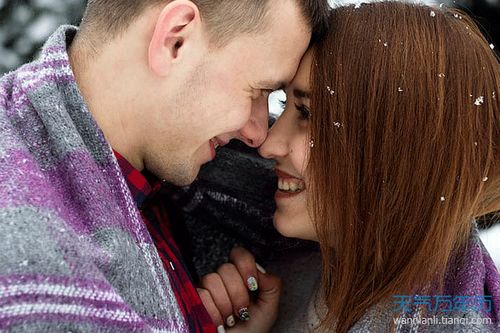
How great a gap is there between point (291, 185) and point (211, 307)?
0.37m

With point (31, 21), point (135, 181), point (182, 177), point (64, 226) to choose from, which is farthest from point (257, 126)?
point (31, 21)

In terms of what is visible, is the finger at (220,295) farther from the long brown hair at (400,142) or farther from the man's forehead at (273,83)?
the man's forehead at (273,83)

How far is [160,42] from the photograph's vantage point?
1438 mm

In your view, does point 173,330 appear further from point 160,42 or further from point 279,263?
point 279,263

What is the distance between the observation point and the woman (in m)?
1.51

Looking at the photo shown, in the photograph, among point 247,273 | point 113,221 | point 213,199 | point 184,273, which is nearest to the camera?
point 113,221

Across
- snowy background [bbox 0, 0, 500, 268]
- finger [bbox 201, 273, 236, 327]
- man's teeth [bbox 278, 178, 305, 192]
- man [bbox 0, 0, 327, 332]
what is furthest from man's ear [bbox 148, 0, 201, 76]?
snowy background [bbox 0, 0, 500, 268]

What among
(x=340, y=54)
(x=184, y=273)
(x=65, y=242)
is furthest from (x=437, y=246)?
(x=65, y=242)

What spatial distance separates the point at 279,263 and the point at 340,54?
0.72 meters

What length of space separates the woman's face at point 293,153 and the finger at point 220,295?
0.73 feet

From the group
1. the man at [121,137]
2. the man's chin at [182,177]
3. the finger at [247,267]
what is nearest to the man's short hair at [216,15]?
the man at [121,137]

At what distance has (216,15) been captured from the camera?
1.49m

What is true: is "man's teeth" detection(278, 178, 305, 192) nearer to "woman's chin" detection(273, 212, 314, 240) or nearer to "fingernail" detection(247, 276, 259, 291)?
"woman's chin" detection(273, 212, 314, 240)

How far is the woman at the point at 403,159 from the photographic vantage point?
1.51m
